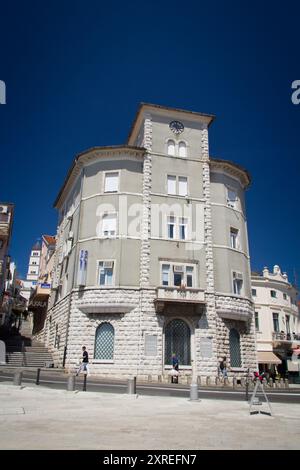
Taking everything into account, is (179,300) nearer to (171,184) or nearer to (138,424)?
(171,184)

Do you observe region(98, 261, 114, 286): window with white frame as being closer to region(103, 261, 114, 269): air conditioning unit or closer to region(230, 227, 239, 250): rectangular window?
region(103, 261, 114, 269): air conditioning unit

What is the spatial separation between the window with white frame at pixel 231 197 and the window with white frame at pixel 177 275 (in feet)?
25.2

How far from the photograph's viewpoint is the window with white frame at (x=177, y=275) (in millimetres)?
30062

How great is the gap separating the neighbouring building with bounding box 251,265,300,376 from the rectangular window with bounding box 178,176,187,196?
69.3 ft

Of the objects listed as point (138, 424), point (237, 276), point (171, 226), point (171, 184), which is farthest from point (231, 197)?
point (138, 424)

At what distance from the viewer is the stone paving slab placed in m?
7.10

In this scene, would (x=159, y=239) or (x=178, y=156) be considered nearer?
(x=159, y=239)

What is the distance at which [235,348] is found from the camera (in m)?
30.4

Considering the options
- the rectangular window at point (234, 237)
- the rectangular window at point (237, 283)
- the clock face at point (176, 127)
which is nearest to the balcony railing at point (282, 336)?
the rectangular window at point (237, 283)

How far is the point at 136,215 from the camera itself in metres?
31.3

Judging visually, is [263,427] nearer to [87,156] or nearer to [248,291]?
[248,291]

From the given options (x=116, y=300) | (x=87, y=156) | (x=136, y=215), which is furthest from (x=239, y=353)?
(x=87, y=156)
